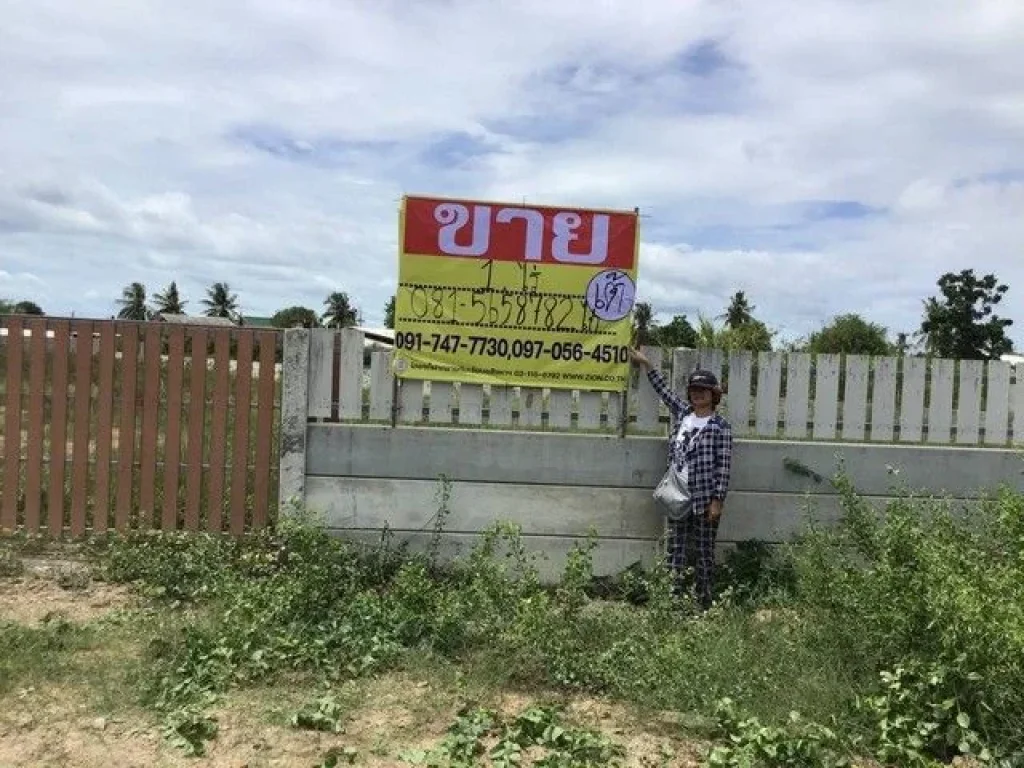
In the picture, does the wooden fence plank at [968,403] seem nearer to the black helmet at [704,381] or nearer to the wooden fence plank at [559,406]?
the black helmet at [704,381]

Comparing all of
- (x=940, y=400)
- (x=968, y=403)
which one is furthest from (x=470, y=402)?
(x=968, y=403)

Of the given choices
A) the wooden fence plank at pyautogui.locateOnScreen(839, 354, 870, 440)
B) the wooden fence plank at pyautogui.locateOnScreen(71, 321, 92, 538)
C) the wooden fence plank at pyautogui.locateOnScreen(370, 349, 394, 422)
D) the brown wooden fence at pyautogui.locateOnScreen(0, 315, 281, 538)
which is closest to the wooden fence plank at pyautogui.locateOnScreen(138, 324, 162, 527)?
the brown wooden fence at pyautogui.locateOnScreen(0, 315, 281, 538)

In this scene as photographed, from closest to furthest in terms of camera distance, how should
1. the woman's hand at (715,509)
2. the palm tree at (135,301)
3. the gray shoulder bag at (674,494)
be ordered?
the woman's hand at (715,509) < the gray shoulder bag at (674,494) < the palm tree at (135,301)

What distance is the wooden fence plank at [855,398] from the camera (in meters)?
6.74

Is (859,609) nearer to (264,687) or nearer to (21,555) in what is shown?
(264,687)

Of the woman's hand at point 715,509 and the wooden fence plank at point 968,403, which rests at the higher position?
the wooden fence plank at point 968,403

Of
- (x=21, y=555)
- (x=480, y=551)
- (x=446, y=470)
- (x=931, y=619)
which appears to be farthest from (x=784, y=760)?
(x=21, y=555)

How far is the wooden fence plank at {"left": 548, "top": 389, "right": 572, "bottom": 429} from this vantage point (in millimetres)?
6551

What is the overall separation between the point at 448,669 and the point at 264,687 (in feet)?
2.97

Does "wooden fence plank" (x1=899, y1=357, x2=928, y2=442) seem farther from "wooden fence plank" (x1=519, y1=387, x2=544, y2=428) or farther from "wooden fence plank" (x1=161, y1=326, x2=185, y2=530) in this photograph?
"wooden fence plank" (x1=161, y1=326, x2=185, y2=530)

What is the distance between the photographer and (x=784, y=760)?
3.74 metres

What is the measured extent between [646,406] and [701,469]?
713mm

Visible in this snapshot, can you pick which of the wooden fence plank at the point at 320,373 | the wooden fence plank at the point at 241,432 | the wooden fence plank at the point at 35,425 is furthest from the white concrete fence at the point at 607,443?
the wooden fence plank at the point at 35,425

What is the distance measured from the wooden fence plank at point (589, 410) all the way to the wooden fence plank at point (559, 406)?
0.09m
